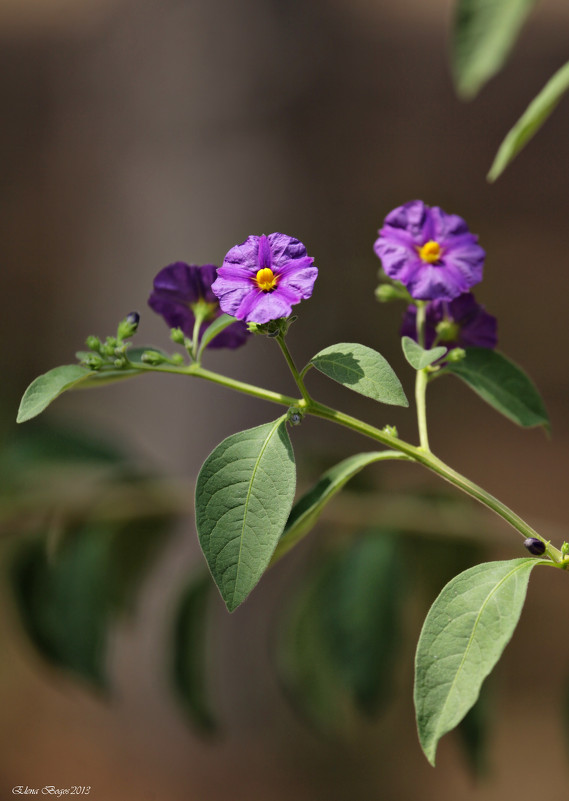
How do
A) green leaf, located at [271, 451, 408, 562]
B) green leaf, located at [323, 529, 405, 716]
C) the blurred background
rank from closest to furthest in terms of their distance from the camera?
1. green leaf, located at [271, 451, 408, 562]
2. green leaf, located at [323, 529, 405, 716]
3. the blurred background

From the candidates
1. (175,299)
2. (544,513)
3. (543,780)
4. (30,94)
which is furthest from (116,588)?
(30,94)

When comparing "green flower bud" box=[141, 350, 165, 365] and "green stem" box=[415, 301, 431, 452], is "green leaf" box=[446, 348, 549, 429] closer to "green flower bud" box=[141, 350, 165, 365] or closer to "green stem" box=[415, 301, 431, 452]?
"green stem" box=[415, 301, 431, 452]

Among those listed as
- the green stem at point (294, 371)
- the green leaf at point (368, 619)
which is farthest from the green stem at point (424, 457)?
the green leaf at point (368, 619)

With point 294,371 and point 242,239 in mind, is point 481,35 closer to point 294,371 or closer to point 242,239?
point 294,371

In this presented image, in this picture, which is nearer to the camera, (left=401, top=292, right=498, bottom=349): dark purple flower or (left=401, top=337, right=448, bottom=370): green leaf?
(left=401, top=337, right=448, bottom=370): green leaf

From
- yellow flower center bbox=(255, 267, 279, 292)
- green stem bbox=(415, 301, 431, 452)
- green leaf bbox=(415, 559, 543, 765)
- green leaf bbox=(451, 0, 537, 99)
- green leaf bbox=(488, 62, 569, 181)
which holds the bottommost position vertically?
green leaf bbox=(415, 559, 543, 765)

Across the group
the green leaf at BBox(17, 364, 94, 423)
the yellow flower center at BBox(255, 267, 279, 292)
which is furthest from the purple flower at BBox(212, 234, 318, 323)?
the green leaf at BBox(17, 364, 94, 423)

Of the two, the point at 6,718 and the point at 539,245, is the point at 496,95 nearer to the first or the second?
the point at 539,245
